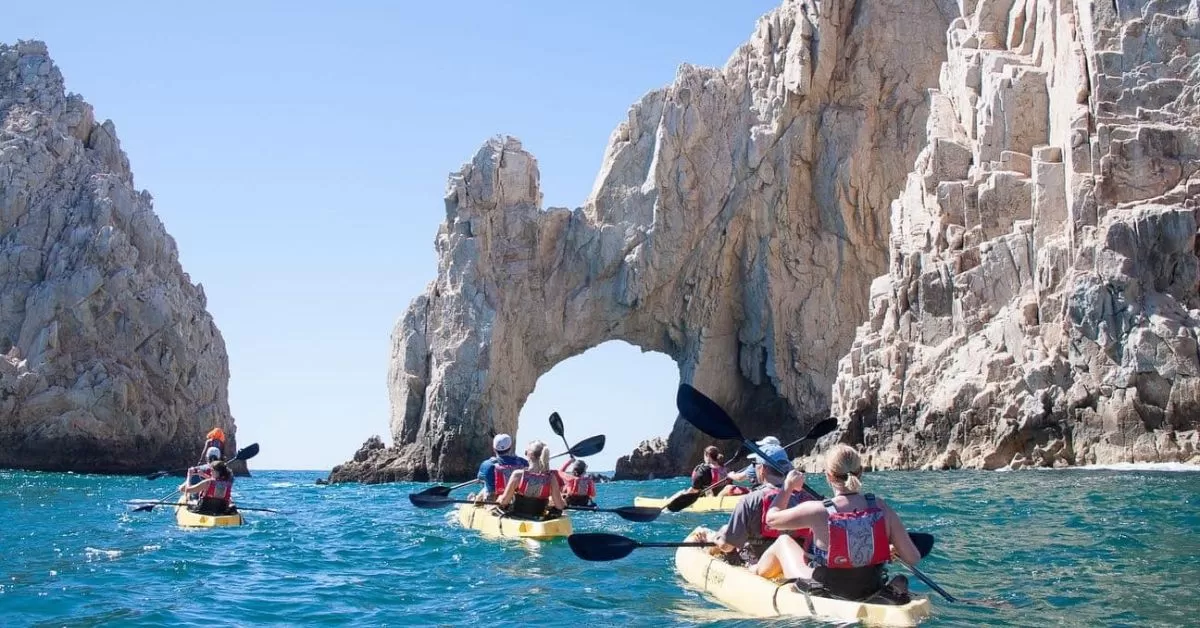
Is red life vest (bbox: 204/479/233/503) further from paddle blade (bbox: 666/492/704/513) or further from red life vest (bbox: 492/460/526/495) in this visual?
paddle blade (bbox: 666/492/704/513)

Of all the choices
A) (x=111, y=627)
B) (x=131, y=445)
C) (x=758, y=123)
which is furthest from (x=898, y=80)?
(x=111, y=627)

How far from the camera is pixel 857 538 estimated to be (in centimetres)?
846

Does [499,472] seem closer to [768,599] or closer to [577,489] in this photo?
[577,489]

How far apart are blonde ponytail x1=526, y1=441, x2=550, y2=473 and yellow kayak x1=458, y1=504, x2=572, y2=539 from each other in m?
0.76

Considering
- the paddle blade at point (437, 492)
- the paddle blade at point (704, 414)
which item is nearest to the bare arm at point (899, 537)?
the paddle blade at point (704, 414)

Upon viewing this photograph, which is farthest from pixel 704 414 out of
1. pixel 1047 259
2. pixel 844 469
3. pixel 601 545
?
pixel 1047 259

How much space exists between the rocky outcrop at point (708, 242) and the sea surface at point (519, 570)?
25.7m

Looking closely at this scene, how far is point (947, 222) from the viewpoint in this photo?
123 ft

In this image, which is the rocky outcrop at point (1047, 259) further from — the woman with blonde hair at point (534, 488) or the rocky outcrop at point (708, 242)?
the woman with blonde hair at point (534, 488)

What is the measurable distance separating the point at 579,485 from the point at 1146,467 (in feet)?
48.9

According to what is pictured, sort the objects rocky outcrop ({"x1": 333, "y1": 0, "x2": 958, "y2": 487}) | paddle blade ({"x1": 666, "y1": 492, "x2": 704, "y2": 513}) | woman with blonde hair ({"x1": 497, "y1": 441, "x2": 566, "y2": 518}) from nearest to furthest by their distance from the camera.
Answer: paddle blade ({"x1": 666, "y1": 492, "x2": 704, "y2": 513}), woman with blonde hair ({"x1": 497, "y1": 441, "x2": 566, "y2": 518}), rocky outcrop ({"x1": 333, "y1": 0, "x2": 958, "y2": 487})

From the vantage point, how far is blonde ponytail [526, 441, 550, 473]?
55.0 ft

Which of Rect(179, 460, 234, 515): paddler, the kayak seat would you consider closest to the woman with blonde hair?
Rect(179, 460, 234, 515): paddler

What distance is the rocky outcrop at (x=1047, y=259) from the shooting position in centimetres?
2994
